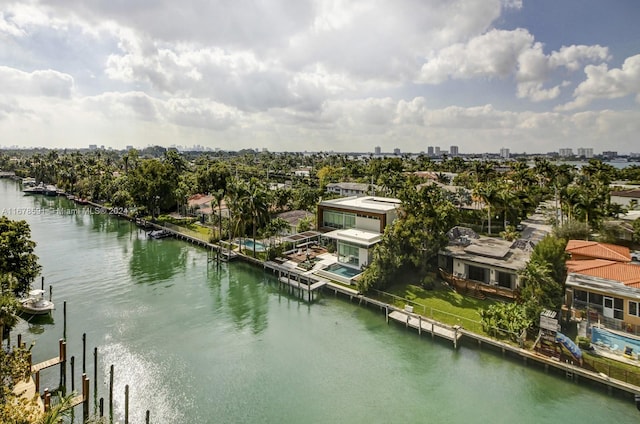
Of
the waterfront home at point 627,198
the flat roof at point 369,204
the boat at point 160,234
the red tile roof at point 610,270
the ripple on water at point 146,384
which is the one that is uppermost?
the waterfront home at point 627,198

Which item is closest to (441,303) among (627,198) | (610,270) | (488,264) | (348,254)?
(488,264)

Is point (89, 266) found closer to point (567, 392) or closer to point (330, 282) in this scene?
point (330, 282)

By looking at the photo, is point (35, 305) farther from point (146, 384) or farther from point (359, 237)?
point (359, 237)

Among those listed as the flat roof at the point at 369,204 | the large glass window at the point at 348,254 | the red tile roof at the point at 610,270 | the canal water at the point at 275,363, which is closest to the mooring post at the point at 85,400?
the canal water at the point at 275,363

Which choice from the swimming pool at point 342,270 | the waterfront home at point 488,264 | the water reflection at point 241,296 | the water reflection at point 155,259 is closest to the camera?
the water reflection at point 241,296

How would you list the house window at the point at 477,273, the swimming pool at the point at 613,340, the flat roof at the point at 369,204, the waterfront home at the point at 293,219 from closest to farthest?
the swimming pool at the point at 613,340
the house window at the point at 477,273
the flat roof at the point at 369,204
the waterfront home at the point at 293,219

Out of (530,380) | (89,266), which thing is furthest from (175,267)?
(530,380)

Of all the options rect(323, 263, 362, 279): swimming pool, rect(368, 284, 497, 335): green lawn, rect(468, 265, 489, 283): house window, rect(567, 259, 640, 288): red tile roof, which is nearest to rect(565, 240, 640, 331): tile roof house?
rect(567, 259, 640, 288): red tile roof

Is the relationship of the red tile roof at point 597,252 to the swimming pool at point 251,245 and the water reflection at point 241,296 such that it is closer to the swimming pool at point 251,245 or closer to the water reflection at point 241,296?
the water reflection at point 241,296
